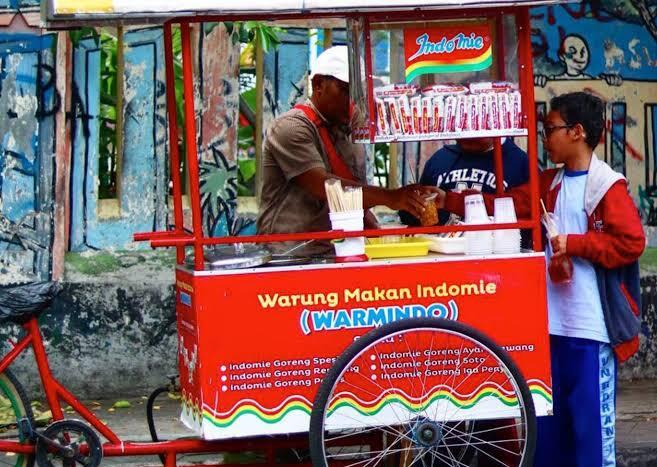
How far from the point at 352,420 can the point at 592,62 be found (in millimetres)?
4026

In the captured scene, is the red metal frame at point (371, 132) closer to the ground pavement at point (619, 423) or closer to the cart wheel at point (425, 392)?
the cart wheel at point (425, 392)

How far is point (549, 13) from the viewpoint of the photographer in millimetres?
8023

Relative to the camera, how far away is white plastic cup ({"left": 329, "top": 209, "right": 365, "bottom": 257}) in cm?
488

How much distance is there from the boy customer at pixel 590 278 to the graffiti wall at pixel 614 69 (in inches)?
112

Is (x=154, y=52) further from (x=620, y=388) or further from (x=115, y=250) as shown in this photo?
(x=620, y=388)

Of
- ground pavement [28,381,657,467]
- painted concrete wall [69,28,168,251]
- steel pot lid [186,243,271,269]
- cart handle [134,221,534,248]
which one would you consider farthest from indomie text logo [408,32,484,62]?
painted concrete wall [69,28,168,251]

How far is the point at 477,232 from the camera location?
496 cm

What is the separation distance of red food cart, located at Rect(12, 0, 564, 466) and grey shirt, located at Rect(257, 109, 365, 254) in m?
0.50

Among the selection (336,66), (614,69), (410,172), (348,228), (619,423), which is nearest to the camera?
(348,228)

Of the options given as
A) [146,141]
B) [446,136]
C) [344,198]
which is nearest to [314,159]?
[344,198]

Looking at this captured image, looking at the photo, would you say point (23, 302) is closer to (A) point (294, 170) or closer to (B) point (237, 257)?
(B) point (237, 257)

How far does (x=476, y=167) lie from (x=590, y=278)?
876 millimetres

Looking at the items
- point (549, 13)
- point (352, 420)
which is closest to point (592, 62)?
point (549, 13)

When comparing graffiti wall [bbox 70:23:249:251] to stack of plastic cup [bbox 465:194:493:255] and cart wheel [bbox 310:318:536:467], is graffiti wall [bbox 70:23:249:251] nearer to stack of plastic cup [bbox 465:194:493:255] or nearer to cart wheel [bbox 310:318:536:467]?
stack of plastic cup [bbox 465:194:493:255]
